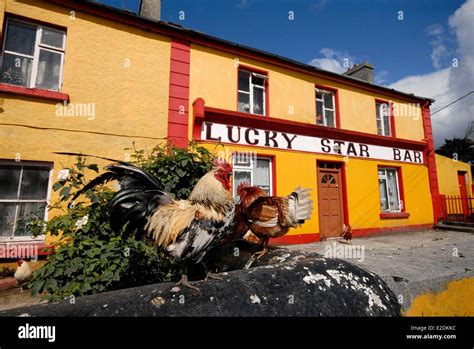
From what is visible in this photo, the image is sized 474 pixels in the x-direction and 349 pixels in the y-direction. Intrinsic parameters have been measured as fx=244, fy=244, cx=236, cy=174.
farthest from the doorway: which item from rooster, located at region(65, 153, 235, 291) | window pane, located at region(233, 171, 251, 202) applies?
rooster, located at region(65, 153, 235, 291)

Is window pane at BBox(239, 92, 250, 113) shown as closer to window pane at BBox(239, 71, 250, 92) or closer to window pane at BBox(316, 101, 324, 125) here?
window pane at BBox(239, 71, 250, 92)

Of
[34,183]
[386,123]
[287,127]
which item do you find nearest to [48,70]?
[34,183]

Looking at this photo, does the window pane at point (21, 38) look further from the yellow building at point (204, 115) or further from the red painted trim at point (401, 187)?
the red painted trim at point (401, 187)

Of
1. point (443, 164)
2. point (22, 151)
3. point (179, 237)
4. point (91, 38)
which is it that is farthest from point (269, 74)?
point (443, 164)

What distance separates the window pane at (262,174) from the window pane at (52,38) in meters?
6.49

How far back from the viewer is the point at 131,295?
1.38 metres

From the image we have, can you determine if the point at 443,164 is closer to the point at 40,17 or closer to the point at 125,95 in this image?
the point at 125,95

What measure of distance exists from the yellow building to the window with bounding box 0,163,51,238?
0.02 metres

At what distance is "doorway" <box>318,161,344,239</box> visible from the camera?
9.35 m

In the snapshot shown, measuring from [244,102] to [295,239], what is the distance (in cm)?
518

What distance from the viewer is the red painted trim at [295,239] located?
8.09 metres

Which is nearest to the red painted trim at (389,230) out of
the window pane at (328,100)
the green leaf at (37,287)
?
the window pane at (328,100)

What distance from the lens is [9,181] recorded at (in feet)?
18.2
